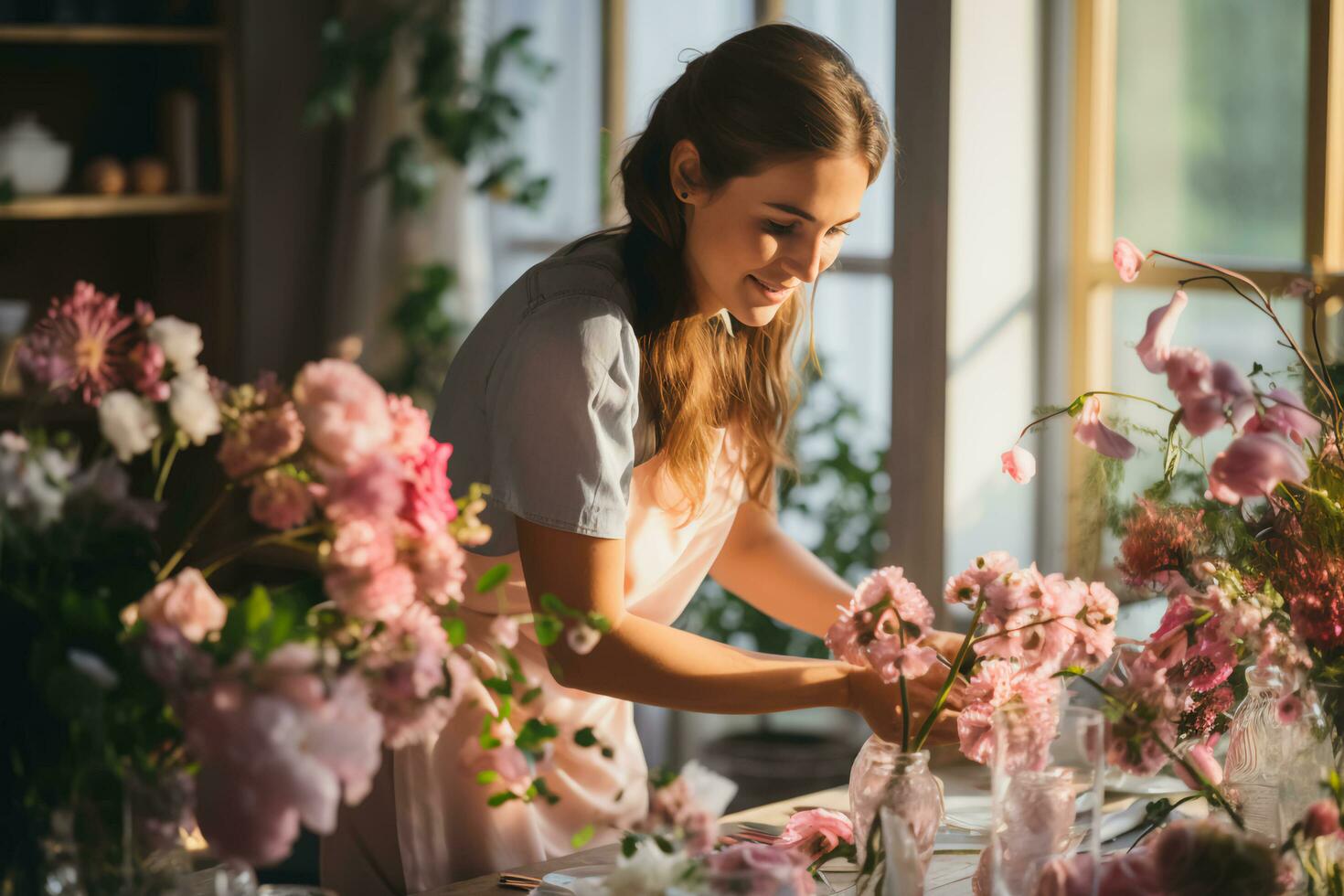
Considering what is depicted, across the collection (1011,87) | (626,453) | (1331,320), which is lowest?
(626,453)

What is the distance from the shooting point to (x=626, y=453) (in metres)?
1.37

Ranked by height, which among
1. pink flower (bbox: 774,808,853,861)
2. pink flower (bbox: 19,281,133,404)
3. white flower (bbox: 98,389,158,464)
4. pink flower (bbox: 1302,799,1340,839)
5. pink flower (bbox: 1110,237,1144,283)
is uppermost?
pink flower (bbox: 1110,237,1144,283)

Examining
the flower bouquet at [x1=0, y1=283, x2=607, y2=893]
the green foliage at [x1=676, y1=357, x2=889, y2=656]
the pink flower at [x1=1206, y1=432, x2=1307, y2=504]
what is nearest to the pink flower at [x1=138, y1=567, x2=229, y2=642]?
the flower bouquet at [x1=0, y1=283, x2=607, y2=893]

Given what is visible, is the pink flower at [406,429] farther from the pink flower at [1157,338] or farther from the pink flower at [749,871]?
the pink flower at [1157,338]

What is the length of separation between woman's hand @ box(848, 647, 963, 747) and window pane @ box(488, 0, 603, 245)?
264 cm

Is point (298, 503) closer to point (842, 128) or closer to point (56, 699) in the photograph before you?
point (56, 699)

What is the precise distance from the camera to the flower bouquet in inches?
29.1

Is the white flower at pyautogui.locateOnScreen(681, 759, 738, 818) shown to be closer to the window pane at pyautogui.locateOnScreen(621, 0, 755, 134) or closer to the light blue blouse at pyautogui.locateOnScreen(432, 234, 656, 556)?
the light blue blouse at pyautogui.locateOnScreen(432, 234, 656, 556)

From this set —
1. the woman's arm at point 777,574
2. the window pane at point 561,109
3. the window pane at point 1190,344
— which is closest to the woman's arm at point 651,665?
the woman's arm at point 777,574

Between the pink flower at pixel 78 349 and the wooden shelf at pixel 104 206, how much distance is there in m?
Answer: 2.95

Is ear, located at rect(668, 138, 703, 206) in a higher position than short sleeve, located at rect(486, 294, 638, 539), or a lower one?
higher

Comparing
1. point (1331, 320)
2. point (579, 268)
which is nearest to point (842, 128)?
point (579, 268)

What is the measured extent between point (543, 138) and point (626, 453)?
270 centimetres

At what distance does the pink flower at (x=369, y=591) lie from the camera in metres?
0.81
